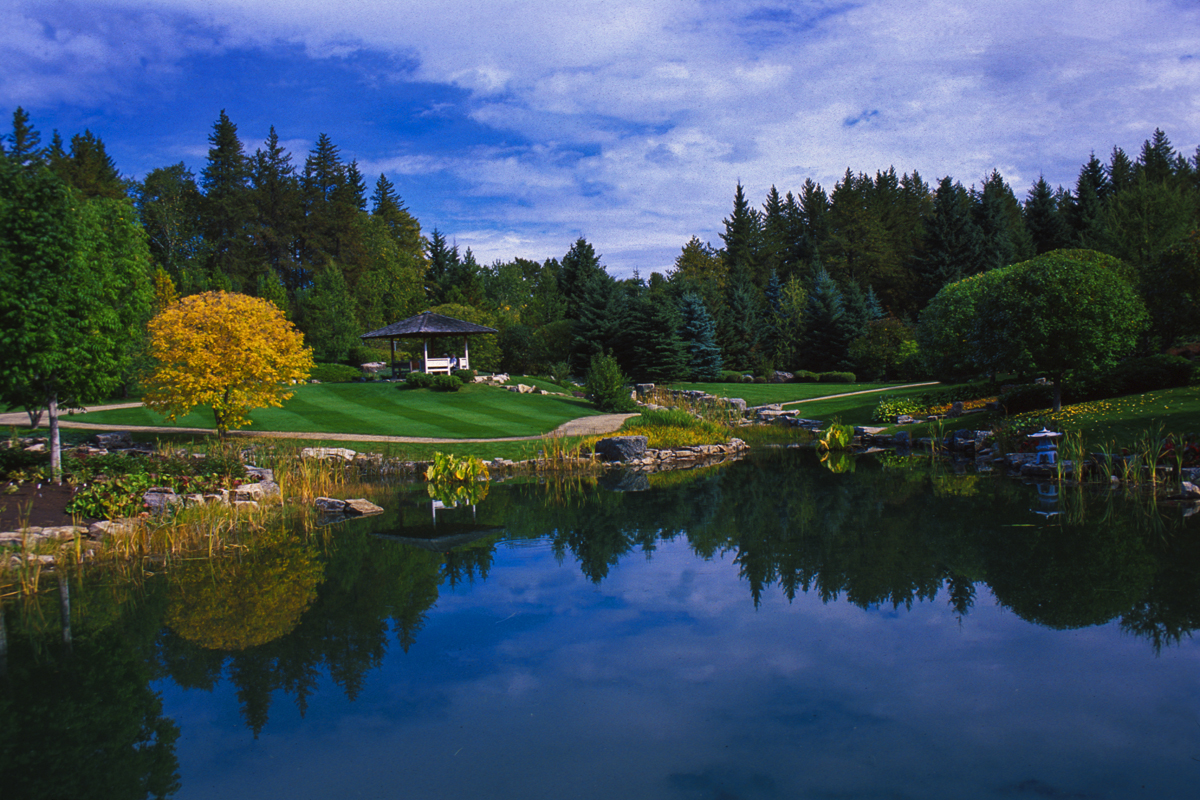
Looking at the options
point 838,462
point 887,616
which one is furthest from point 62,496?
point 838,462

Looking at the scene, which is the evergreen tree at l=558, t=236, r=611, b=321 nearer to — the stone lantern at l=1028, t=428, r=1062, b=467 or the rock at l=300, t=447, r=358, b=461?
the rock at l=300, t=447, r=358, b=461

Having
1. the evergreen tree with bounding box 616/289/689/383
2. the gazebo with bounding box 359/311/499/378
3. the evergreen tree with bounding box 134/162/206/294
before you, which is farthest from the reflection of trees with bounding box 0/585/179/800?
the evergreen tree with bounding box 134/162/206/294

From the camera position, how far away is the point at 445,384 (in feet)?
97.6

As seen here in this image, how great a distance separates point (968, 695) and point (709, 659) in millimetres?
2004

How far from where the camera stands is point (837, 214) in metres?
61.8

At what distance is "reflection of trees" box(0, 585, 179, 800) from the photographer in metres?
4.87

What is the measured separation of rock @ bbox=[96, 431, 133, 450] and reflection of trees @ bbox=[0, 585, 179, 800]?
11.8 meters

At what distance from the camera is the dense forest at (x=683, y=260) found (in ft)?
130

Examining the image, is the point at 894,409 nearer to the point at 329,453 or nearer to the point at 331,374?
the point at 329,453

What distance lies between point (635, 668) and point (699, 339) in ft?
117

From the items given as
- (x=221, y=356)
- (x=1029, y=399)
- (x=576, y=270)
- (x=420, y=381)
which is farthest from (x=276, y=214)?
(x=1029, y=399)

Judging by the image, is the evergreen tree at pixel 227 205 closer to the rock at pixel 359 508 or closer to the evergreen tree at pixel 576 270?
the evergreen tree at pixel 576 270

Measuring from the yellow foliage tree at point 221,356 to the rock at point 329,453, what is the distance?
1.99 meters

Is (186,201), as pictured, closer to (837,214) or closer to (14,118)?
(14,118)
